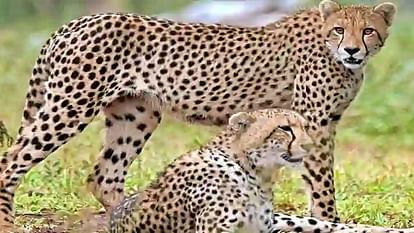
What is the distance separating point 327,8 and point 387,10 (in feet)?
1.02

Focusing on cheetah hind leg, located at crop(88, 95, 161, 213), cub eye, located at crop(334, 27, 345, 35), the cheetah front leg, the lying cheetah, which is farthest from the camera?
cheetah hind leg, located at crop(88, 95, 161, 213)

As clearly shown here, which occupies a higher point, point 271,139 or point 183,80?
point 183,80

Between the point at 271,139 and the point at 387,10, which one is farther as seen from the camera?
the point at 387,10

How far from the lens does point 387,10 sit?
7.23m

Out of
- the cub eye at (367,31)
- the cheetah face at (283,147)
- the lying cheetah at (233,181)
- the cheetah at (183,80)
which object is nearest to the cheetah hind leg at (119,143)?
the cheetah at (183,80)

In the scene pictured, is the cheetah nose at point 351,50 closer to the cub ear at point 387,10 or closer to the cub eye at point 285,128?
the cub ear at point 387,10

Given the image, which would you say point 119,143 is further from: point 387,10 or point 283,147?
point 283,147

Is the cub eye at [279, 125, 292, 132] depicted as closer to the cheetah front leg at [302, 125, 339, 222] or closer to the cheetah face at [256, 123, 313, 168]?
the cheetah face at [256, 123, 313, 168]

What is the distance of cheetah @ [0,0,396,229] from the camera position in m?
7.13

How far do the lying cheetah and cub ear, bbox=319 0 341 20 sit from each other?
1.21 metres

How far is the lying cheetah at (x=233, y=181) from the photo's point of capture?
235 inches

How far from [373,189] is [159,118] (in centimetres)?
164

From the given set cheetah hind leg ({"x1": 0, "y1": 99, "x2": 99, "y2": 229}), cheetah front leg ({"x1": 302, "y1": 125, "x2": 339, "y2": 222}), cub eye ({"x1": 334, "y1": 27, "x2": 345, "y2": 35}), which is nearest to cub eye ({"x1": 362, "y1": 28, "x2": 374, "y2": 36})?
cub eye ({"x1": 334, "y1": 27, "x2": 345, "y2": 35})

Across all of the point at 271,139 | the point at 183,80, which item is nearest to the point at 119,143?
the point at 183,80
